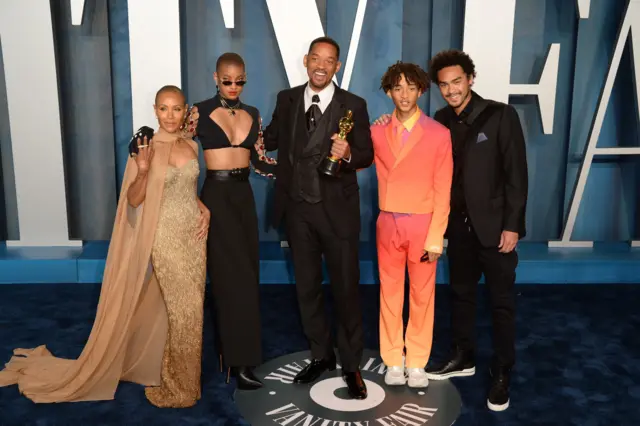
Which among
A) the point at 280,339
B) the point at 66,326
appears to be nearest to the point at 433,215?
the point at 280,339

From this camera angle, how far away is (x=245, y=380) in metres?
3.31

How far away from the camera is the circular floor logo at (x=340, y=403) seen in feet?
9.86

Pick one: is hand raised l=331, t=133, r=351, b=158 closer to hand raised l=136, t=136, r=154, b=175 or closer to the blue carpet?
hand raised l=136, t=136, r=154, b=175

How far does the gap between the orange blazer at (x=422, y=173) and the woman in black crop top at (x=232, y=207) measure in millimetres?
637

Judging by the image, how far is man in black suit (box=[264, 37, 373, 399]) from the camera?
3.02 meters

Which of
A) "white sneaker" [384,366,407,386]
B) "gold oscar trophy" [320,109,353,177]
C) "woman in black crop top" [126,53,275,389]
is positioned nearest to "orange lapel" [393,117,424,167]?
"gold oscar trophy" [320,109,353,177]

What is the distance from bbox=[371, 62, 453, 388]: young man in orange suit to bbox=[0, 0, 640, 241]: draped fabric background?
2463 mm

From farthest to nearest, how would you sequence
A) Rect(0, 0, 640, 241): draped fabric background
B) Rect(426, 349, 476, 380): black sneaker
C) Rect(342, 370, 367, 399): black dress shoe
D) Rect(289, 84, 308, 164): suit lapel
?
Rect(0, 0, 640, 241): draped fabric background → Rect(426, 349, 476, 380): black sneaker → Rect(342, 370, 367, 399): black dress shoe → Rect(289, 84, 308, 164): suit lapel

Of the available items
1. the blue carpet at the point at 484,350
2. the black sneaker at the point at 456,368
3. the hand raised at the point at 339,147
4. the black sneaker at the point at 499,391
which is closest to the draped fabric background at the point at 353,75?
the blue carpet at the point at 484,350

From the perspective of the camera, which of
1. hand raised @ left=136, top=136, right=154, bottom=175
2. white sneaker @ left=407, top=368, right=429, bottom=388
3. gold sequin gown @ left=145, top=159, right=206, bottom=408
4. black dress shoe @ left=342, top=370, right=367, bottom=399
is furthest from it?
white sneaker @ left=407, top=368, right=429, bottom=388

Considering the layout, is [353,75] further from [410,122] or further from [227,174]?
[227,174]

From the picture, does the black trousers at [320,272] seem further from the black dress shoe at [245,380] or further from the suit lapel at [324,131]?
the black dress shoe at [245,380]

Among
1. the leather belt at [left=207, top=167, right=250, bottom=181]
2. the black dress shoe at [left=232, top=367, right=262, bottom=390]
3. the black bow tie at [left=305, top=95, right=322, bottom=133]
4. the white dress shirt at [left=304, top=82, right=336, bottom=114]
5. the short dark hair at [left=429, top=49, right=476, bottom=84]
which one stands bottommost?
the black dress shoe at [left=232, top=367, right=262, bottom=390]

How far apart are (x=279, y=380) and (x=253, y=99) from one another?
2861mm
